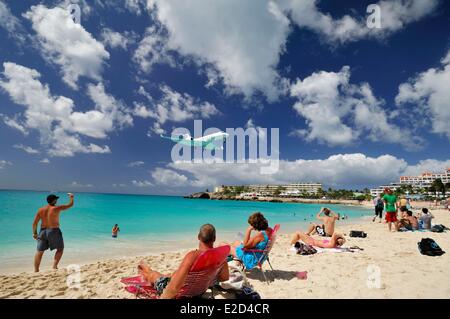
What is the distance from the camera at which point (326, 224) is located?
834 cm

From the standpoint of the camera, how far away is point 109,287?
435cm

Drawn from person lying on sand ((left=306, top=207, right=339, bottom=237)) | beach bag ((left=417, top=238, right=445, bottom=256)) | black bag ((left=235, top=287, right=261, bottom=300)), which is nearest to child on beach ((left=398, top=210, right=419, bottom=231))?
person lying on sand ((left=306, top=207, right=339, bottom=237))

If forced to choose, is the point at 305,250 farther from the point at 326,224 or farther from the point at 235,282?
the point at 235,282

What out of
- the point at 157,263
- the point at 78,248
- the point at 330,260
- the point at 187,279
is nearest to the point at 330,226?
the point at 330,260

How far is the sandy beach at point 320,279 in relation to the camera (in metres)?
3.79

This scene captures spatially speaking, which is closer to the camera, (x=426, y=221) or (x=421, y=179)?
(x=426, y=221)

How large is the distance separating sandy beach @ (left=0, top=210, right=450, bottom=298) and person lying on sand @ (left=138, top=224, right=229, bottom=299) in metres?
0.55

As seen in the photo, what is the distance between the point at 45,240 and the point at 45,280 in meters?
0.81

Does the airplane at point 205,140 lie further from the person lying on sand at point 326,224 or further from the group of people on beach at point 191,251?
the group of people on beach at point 191,251

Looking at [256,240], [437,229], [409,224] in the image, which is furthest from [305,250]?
[437,229]

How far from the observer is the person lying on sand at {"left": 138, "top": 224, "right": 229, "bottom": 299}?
2.89 m

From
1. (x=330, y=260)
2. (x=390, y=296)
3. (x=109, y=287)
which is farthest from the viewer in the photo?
(x=330, y=260)

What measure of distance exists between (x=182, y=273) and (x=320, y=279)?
2.84 metres
